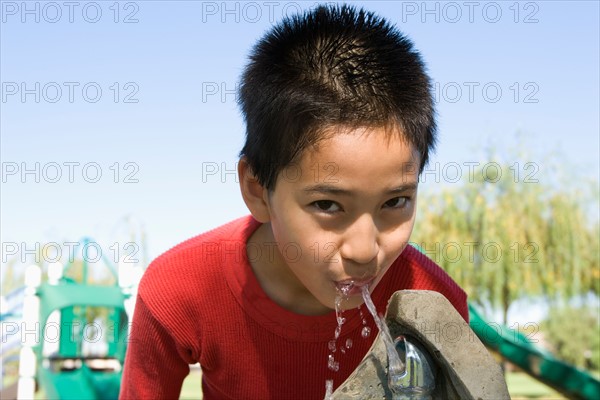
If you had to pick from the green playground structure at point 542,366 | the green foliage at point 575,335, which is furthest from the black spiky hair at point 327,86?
the green foliage at point 575,335

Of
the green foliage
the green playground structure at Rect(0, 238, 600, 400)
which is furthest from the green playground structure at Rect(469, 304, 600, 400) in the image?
the green foliage

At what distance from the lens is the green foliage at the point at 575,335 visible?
51.6 feet

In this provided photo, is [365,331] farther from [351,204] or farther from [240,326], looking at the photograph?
[351,204]

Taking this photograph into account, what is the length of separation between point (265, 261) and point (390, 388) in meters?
0.86

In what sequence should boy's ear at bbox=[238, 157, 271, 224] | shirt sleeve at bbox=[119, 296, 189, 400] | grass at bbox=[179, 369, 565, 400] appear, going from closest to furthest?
boy's ear at bbox=[238, 157, 271, 224], shirt sleeve at bbox=[119, 296, 189, 400], grass at bbox=[179, 369, 565, 400]

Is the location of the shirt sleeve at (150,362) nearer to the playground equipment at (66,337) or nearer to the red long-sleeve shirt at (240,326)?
the red long-sleeve shirt at (240,326)

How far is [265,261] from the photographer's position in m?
2.38

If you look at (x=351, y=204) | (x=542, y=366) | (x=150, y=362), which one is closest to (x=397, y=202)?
(x=351, y=204)

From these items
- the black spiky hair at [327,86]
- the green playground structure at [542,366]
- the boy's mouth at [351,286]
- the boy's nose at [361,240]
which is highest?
the black spiky hair at [327,86]

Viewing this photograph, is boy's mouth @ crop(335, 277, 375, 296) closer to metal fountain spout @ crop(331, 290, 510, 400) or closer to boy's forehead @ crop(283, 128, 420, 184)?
metal fountain spout @ crop(331, 290, 510, 400)

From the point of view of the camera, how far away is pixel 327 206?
1.76 metres

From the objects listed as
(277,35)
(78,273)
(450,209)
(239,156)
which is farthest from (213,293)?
(450,209)

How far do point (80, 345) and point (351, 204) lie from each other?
3854mm

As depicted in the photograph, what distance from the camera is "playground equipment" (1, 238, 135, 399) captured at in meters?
4.54
